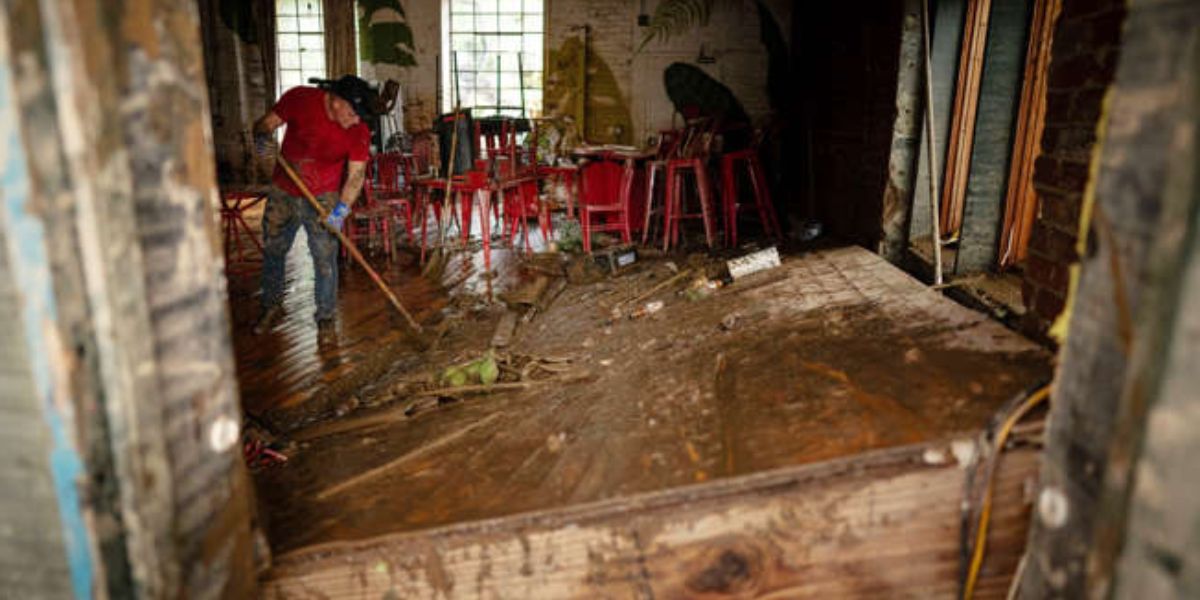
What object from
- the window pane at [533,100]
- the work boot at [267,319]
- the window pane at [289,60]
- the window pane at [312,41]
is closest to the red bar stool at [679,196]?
the work boot at [267,319]

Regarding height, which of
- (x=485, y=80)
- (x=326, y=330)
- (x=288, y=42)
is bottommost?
(x=326, y=330)

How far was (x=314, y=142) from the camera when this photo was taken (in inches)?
186

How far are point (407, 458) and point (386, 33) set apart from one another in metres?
9.92

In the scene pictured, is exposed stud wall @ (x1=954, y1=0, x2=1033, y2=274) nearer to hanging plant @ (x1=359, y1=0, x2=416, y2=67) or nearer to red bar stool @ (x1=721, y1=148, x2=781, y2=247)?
red bar stool @ (x1=721, y1=148, x2=781, y2=247)

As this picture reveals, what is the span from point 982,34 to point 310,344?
4.55 m

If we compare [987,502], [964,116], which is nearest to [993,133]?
[964,116]

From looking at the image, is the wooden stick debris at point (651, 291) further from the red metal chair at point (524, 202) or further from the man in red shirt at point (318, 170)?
the red metal chair at point (524, 202)

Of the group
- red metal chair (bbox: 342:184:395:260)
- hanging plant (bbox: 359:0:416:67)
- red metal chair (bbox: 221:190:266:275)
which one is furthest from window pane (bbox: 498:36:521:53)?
red metal chair (bbox: 221:190:266:275)

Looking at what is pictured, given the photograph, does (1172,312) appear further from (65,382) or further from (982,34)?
(982,34)

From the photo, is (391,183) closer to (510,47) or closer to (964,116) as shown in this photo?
(510,47)

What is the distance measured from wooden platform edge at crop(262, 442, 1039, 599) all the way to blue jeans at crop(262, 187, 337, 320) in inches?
124

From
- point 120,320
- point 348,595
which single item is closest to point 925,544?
point 348,595

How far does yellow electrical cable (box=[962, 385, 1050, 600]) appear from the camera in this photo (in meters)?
1.79

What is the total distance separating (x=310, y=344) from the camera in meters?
4.52
